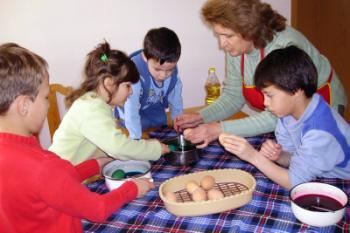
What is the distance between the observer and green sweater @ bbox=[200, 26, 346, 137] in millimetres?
1518

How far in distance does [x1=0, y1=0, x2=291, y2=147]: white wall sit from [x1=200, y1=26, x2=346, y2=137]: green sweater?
3.00 ft

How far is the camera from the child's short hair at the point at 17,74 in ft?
3.03

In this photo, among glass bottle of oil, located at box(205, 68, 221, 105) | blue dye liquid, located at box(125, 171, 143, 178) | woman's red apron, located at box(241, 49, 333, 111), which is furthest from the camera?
glass bottle of oil, located at box(205, 68, 221, 105)

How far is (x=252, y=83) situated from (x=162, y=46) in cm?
43

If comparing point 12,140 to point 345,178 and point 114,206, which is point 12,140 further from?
point 345,178

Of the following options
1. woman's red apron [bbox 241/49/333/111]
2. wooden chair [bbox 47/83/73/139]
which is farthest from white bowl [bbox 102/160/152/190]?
wooden chair [bbox 47/83/73/139]

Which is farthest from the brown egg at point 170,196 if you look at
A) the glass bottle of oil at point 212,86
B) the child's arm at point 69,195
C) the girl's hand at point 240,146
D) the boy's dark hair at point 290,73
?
the glass bottle of oil at point 212,86

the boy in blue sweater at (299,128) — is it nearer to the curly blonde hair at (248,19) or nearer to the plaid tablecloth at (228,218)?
the plaid tablecloth at (228,218)

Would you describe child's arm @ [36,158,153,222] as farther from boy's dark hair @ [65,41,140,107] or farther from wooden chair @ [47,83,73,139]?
wooden chair @ [47,83,73,139]

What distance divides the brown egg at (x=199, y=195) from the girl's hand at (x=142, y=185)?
0.16 m

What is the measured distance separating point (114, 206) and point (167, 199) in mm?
153

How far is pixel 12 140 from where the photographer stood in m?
0.94

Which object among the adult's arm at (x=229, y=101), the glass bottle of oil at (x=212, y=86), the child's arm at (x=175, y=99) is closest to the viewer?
the adult's arm at (x=229, y=101)

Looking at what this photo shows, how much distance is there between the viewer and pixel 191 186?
115 cm
